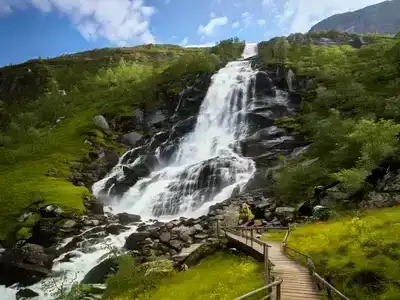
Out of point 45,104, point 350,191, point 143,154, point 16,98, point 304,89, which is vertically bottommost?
point 350,191

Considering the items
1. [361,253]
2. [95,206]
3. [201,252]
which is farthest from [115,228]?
[361,253]

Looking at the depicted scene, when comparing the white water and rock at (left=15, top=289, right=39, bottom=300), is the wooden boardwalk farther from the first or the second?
rock at (left=15, top=289, right=39, bottom=300)

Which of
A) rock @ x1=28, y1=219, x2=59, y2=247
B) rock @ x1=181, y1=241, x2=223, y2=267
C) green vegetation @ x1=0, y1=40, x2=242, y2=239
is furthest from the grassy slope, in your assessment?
rock @ x1=181, y1=241, x2=223, y2=267

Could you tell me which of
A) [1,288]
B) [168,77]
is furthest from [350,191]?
[168,77]

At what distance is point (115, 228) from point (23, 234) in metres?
8.80

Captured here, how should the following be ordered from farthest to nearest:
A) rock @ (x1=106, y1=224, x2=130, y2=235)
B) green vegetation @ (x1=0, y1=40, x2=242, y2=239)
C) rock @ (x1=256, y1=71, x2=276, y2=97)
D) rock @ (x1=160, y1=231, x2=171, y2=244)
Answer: rock @ (x1=256, y1=71, x2=276, y2=97) → green vegetation @ (x1=0, y1=40, x2=242, y2=239) → rock @ (x1=106, y1=224, x2=130, y2=235) → rock @ (x1=160, y1=231, x2=171, y2=244)

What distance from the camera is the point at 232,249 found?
20.9 m

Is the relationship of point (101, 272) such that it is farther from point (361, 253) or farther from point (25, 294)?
point (361, 253)

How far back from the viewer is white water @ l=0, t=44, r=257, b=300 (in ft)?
88.0

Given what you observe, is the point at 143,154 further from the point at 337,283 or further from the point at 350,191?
the point at 337,283

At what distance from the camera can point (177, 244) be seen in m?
26.7

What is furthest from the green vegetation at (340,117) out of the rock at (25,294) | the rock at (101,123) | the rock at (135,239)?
the rock at (101,123)

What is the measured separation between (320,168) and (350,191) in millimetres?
6314

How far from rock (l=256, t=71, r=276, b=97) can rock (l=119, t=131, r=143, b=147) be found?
2448 cm
